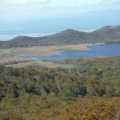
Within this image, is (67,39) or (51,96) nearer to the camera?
(51,96)

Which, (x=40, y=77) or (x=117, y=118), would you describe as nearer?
(x=117, y=118)

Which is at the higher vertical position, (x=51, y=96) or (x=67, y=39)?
(x=67, y=39)

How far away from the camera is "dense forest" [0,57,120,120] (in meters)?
17.4

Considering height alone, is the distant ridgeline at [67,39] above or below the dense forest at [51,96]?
above

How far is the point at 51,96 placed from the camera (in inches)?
1251

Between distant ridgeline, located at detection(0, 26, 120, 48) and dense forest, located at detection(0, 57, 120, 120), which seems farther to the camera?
distant ridgeline, located at detection(0, 26, 120, 48)

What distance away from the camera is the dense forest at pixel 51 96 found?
57.0ft

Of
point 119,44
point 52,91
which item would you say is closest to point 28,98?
point 52,91

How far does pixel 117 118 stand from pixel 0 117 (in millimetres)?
9486

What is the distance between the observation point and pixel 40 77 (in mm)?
42312

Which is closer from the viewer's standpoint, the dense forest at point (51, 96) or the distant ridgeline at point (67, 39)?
the dense forest at point (51, 96)

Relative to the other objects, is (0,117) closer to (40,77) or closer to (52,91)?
(52,91)

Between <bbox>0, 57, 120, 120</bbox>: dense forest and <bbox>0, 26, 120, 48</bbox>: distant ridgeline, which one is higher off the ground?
<bbox>0, 26, 120, 48</bbox>: distant ridgeline

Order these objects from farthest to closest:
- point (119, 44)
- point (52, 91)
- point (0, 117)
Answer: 1. point (119, 44)
2. point (52, 91)
3. point (0, 117)
